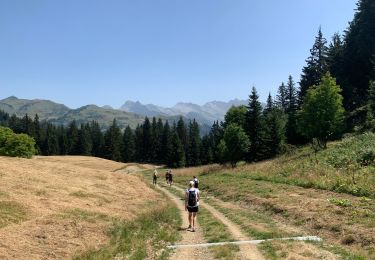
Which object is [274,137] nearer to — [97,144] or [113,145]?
[113,145]

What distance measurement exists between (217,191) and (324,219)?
65.1ft

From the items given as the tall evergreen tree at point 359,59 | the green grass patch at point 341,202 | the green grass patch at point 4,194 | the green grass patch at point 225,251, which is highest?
the tall evergreen tree at point 359,59

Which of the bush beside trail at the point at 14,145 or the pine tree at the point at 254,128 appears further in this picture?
the pine tree at the point at 254,128

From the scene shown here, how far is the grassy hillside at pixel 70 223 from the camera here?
48.7ft

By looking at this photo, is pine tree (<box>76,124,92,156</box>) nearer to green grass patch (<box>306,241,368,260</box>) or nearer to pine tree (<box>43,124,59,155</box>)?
pine tree (<box>43,124,59,155</box>)

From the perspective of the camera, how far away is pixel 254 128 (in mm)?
79750

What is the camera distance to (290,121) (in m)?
87.2

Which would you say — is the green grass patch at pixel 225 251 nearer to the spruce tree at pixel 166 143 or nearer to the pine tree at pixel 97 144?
the spruce tree at pixel 166 143

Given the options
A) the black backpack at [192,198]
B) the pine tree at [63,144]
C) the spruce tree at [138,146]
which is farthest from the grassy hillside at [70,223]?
the pine tree at [63,144]

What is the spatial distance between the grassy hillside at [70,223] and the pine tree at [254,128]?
5124 cm

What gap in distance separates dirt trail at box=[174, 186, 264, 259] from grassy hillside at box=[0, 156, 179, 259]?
9.58 feet

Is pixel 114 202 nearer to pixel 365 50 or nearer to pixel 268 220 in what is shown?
pixel 268 220

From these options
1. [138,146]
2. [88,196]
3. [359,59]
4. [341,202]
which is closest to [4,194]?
[88,196]

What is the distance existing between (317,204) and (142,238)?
35.6ft
